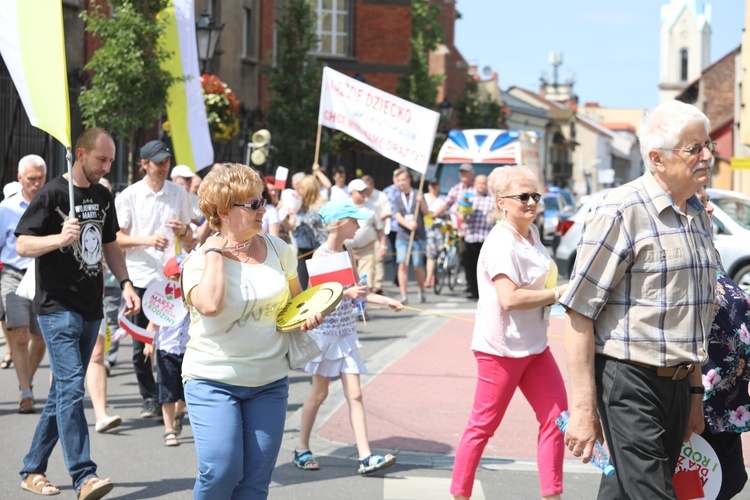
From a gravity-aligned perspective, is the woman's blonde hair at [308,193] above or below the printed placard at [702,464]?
above

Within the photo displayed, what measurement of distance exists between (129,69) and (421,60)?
26.9 meters

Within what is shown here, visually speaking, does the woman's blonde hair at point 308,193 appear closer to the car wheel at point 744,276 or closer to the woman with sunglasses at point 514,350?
the car wheel at point 744,276

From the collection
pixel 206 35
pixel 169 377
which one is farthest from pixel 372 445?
pixel 206 35

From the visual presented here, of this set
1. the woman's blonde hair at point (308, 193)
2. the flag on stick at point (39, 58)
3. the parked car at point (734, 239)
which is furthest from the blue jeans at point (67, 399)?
the parked car at point (734, 239)

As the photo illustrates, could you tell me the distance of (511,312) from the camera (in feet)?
18.5

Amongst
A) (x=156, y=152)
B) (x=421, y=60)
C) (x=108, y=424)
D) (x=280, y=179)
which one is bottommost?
(x=108, y=424)

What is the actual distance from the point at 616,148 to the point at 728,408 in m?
150

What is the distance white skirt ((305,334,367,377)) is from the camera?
23.1 ft

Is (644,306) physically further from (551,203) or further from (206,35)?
(551,203)

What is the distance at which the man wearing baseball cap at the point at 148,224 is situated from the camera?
8.44m

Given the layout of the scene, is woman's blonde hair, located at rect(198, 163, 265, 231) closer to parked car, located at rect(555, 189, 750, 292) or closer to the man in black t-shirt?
the man in black t-shirt

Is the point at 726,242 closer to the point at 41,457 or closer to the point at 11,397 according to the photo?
the point at 11,397

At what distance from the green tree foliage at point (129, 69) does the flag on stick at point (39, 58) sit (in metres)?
8.21

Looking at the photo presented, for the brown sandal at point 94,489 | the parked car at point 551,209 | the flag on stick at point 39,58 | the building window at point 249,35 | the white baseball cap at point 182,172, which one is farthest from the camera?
the parked car at point 551,209
